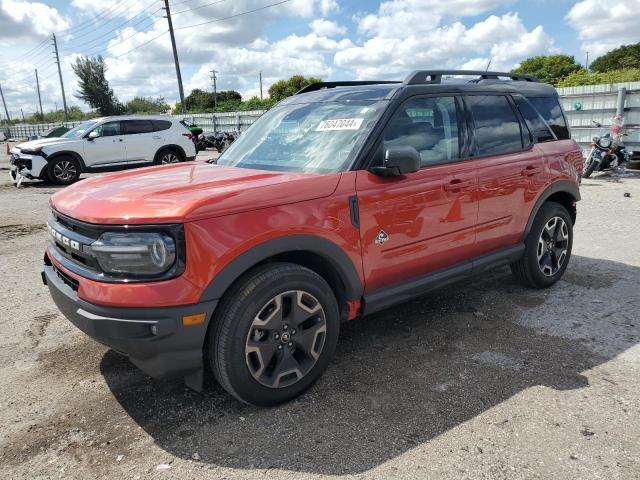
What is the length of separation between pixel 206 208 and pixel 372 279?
1.23 metres

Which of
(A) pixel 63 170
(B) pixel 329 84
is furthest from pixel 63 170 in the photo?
(B) pixel 329 84

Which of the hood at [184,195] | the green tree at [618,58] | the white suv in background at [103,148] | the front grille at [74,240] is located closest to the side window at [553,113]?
the hood at [184,195]

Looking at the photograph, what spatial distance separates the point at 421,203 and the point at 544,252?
191 cm

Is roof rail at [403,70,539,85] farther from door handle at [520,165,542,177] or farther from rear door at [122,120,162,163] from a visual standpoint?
rear door at [122,120,162,163]

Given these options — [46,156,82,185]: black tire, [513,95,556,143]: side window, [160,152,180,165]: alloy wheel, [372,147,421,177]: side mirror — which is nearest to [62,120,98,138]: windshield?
[46,156,82,185]: black tire

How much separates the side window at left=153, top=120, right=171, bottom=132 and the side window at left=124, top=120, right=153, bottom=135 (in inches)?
4.8

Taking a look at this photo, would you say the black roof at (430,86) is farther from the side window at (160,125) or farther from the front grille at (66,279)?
the side window at (160,125)

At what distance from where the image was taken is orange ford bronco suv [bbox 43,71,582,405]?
245 cm

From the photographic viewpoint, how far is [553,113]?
15.5 feet

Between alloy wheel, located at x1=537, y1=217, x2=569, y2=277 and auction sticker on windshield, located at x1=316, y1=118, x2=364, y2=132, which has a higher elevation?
auction sticker on windshield, located at x1=316, y1=118, x2=364, y2=132

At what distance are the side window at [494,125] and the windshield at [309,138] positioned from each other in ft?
3.22

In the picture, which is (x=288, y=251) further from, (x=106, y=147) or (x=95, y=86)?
A: (x=95, y=86)

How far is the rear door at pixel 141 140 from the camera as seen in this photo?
1389cm

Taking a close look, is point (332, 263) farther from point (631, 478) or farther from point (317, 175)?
point (631, 478)
